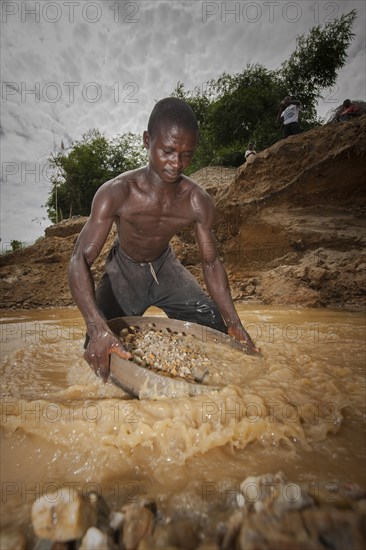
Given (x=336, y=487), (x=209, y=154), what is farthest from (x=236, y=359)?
(x=209, y=154)

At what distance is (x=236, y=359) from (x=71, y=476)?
1.09 m

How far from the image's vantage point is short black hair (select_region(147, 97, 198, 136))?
5.94 feet

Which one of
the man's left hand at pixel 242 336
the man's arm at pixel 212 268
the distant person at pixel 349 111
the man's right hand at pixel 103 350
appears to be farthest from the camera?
the distant person at pixel 349 111

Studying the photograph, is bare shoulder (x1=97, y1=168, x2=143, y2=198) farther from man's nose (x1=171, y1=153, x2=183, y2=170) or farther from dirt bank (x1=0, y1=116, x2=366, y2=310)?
dirt bank (x1=0, y1=116, x2=366, y2=310)

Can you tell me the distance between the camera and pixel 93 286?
1729mm

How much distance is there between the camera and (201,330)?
1929 millimetres

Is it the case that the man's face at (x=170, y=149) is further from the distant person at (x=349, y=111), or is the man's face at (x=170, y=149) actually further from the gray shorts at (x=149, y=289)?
the distant person at (x=349, y=111)

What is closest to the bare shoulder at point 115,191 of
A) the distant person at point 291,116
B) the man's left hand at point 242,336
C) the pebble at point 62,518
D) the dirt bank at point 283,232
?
the man's left hand at point 242,336

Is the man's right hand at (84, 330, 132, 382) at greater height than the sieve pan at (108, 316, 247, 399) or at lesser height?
greater

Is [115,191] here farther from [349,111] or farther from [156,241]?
[349,111]

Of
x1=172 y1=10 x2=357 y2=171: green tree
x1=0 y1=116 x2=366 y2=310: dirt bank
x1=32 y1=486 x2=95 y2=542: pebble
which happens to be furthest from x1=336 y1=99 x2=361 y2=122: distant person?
x1=32 y1=486 x2=95 y2=542: pebble

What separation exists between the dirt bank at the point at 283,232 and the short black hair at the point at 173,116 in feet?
12.4

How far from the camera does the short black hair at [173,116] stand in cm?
181

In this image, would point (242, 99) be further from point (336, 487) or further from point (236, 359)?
point (336, 487)
